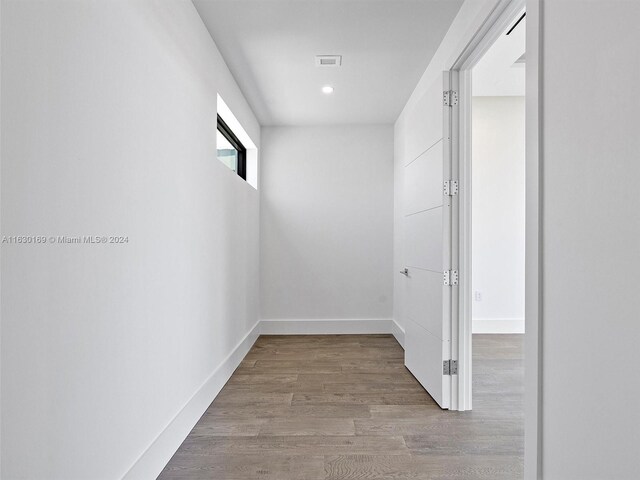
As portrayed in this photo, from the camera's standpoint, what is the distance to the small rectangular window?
135 inches

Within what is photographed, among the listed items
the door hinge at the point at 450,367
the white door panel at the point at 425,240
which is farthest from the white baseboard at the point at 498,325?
the door hinge at the point at 450,367

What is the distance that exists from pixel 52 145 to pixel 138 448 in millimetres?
1218

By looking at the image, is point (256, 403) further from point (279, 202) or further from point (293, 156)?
point (293, 156)

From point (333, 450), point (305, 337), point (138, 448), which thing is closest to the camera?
point (138, 448)

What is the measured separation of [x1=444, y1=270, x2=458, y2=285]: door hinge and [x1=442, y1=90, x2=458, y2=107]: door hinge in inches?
42.3

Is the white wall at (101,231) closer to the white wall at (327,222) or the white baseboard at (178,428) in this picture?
the white baseboard at (178,428)

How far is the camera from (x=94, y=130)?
4.31ft

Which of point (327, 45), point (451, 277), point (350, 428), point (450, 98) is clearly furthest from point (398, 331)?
point (327, 45)

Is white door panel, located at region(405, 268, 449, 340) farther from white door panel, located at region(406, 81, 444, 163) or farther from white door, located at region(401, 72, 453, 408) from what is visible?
white door panel, located at region(406, 81, 444, 163)

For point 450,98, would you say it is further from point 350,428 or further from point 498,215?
point 498,215

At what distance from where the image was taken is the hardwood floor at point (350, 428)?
184 cm

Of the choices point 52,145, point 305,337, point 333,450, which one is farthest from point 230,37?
point 305,337

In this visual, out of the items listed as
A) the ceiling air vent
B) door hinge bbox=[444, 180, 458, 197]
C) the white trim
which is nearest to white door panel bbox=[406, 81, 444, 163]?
door hinge bbox=[444, 180, 458, 197]

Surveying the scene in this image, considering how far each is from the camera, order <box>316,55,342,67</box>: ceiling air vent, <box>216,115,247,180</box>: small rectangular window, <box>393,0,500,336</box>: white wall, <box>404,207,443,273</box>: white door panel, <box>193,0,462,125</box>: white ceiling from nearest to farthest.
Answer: <box>393,0,500,336</box>: white wall, <box>193,0,462,125</box>: white ceiling, <box>404,207,443,273</box>: white door panel, <box>316,55,342,67</box>: ceiling air vent, <box>216,115,247,180</box>: small rectangular window
